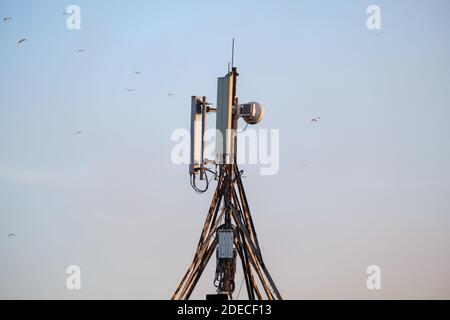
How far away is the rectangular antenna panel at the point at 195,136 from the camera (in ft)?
124

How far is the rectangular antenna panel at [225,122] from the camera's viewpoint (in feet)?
123

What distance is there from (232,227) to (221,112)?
4493 millimetres

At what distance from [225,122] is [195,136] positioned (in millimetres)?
1330

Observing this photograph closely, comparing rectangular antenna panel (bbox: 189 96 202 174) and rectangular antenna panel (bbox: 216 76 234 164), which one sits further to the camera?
rectangular antenna panel (bbox: 189 96 202 174)

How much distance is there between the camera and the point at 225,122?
123 ft

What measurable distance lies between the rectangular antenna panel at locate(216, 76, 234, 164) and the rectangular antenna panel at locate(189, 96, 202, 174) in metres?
0.80

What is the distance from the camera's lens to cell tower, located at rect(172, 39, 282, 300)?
37562mm

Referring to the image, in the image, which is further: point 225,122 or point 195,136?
point 195,136

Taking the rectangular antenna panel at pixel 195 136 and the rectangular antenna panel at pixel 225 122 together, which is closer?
the rectangular antenna panel at pixel 225 122

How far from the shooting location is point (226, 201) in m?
37.8

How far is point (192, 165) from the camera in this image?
3791cm

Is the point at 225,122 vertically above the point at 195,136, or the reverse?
the point at 225,122
